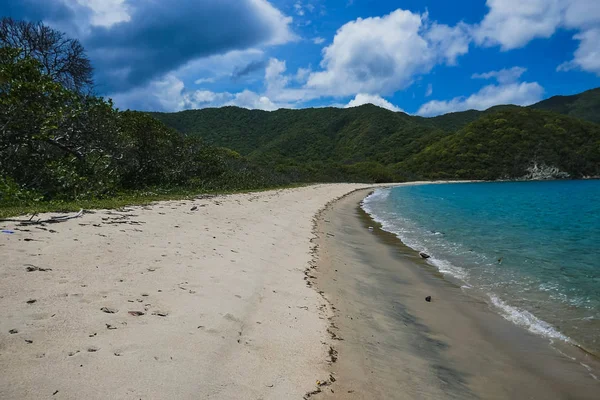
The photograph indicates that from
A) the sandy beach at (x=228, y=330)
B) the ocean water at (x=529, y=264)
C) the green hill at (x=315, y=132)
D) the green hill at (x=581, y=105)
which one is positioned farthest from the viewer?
the green hill at (x=581, y=105)

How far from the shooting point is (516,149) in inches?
4008

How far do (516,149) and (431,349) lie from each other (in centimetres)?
11573

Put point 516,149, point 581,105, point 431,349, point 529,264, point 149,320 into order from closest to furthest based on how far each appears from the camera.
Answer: point 149,320 → point 431,349 → point 529,264 → point 516,149 → point 581,105

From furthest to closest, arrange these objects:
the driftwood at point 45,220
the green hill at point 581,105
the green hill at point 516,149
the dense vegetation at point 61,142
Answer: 1. the green hill at point 581,105
2. the green hill at point 516,149
3. the dense vegetation at point 61,142
4. the driftwood at point 45,220

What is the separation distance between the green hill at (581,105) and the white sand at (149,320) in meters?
197

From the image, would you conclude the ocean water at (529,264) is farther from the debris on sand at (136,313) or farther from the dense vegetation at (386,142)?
the dense vegetation at (386,142)

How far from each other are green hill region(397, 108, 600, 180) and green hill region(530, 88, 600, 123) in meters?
69.7

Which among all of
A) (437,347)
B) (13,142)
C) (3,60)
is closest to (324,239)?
(437,347)

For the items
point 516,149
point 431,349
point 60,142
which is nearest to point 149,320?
point 431,349

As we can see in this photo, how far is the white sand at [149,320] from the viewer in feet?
9.57

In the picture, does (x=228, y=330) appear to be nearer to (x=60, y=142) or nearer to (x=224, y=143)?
(x=60, y=142)

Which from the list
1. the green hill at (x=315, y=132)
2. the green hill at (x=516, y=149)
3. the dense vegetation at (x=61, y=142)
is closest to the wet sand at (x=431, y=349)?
the dense vegetation at (x=61, y=142)

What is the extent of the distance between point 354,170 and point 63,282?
87.0 metres

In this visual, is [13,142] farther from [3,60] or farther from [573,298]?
[573,298]
